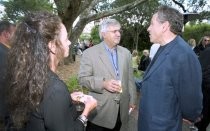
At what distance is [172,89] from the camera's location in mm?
3434

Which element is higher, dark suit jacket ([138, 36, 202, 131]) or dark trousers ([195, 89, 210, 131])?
dark suit jacket ([138, 36, 202, 131])

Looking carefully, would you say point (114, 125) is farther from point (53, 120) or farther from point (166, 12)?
point (53, 120)

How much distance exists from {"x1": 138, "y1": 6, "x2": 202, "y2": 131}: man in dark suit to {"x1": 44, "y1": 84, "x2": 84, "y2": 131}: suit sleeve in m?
1.33

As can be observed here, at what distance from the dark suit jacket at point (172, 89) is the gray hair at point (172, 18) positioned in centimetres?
10

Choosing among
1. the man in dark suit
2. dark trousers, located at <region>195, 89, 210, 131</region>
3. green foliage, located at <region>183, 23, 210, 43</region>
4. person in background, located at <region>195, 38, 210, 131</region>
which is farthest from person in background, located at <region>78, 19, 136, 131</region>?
green foliage, located at <region>183, 23, 210, 43</region>

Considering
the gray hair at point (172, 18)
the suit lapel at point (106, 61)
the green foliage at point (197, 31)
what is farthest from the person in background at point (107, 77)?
the green foliage at point (197, 31)

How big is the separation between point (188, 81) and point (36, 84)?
159 centimetres

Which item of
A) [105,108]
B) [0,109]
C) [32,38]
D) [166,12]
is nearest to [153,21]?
[166,12]

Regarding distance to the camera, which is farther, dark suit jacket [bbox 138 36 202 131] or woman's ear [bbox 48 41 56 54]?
dark suit jacket [bbox 138 36 202 131]

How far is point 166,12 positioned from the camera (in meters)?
3.59

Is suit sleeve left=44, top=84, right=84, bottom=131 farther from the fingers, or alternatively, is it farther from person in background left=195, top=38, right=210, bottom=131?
person in background left=195, top=38, right=210, bottom=131

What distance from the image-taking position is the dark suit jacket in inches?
132

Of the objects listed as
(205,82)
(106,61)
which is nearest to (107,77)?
(106,61)

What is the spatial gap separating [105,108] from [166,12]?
1.47 metres
